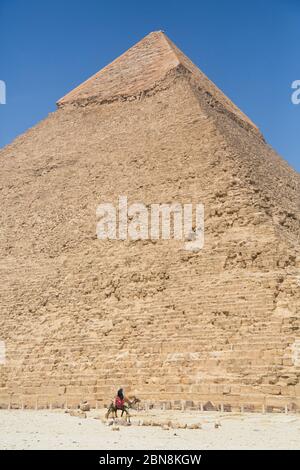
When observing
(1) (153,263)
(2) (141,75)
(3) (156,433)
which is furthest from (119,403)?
(2) (141,75)

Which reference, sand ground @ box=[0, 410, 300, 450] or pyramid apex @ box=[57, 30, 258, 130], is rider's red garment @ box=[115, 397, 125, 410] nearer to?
sand ground @ box=[0, 410, 300, 450]

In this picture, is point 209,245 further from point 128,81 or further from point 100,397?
point 128,81

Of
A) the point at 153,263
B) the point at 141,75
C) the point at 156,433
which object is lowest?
the point at 156,433

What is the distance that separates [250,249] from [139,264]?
134 inches

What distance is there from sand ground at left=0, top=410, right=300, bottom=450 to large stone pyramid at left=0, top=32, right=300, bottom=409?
1.45 metres

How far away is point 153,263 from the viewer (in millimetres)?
18344

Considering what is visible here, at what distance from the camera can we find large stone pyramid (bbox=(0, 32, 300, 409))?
14.4m

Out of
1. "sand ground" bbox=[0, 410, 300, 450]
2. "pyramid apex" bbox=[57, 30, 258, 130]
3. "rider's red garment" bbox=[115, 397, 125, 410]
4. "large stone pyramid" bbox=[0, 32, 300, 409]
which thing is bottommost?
"sand ground" bbox=[0, 410, 300, 450]

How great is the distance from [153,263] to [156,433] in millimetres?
9052

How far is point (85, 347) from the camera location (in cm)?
1683

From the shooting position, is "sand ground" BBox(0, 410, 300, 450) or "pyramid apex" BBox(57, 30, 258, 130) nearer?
"sand ground" BBox(0, 410, 300, 450)

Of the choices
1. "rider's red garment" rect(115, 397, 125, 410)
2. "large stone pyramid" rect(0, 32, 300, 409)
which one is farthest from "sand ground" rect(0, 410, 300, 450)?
"large stone pyramid" rect(0, 32, 300, 409)

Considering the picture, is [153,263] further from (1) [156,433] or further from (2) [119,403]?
(1) [156,433]

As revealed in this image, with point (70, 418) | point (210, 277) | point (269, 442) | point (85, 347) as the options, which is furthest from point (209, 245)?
point (269, 442)
